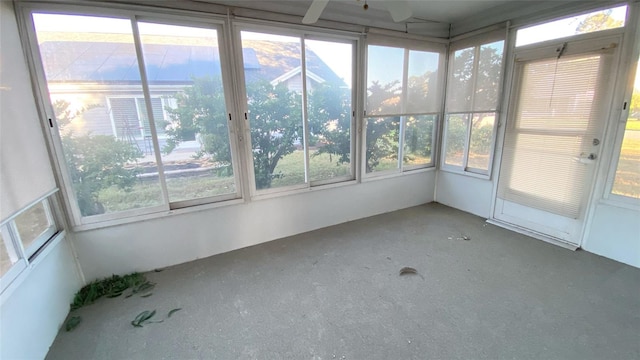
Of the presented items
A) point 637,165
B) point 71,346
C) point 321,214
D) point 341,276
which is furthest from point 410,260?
point 71,346

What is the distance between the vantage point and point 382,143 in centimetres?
355

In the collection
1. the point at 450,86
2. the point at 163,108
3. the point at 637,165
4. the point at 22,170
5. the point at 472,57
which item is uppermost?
the point at 472,57

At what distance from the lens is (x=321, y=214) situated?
10.9 ft

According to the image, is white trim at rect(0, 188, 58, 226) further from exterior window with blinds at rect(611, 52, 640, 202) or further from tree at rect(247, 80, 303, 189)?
exterior window with blinds at rect(611, 52, 640, 202)

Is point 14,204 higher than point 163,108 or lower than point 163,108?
lower

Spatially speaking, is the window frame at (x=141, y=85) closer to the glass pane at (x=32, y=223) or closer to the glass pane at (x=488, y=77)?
the glass pane at (x=32, y=223)

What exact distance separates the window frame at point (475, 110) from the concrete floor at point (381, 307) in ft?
3.43

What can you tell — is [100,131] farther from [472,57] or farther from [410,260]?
[472,57]

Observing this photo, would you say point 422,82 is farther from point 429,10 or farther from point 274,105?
point 274,105

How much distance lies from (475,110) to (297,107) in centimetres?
222

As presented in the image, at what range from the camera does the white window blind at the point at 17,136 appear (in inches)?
60.4

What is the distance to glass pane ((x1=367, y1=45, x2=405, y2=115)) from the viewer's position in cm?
319

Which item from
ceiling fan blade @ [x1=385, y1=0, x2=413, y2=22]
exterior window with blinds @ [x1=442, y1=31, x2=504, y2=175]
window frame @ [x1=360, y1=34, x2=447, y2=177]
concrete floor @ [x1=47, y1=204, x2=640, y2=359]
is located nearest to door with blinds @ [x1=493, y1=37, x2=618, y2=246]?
exterior window with blinds @ [x1=442, y1=31, x2=504, y2=175]

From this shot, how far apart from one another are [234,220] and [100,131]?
1.36 metres
